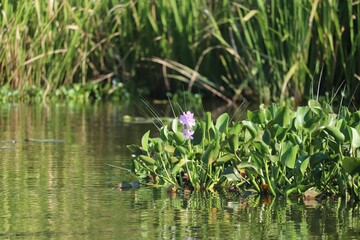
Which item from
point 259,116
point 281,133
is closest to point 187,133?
point 259,116

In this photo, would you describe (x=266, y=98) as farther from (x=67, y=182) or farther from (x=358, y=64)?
(x=67, y=182)

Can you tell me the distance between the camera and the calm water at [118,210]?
395 centimetres

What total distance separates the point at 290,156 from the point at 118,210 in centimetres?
78

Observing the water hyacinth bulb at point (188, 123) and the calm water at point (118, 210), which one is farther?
the water hyacinth bulb at point (188, 123)

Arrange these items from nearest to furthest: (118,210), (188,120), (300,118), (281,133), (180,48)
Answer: (118,210) → (281,133) → (300,118) → (188,120) → (180,48)

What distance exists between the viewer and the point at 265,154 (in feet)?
15.6

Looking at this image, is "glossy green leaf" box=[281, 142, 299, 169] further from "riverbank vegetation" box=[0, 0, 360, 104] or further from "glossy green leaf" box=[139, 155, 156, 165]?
"riverbank vegetation" box=[0, 0, 360, 104]

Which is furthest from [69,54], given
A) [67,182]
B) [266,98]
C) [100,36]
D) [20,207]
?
[20,207]

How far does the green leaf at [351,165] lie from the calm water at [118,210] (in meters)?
0.15

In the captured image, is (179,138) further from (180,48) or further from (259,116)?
(180,48)

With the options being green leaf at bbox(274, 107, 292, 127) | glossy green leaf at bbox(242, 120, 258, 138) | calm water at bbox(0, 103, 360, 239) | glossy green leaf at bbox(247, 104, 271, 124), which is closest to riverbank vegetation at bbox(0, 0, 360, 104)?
calm water at bbox(0, 103, 360, 239)

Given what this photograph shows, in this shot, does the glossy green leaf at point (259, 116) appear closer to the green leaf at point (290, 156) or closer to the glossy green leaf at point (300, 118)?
the glossy green leaf at point (300, 118)

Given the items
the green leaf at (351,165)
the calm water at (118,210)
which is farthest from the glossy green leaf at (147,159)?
the green leaf at (351,165)

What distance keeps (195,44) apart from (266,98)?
1050 mm
